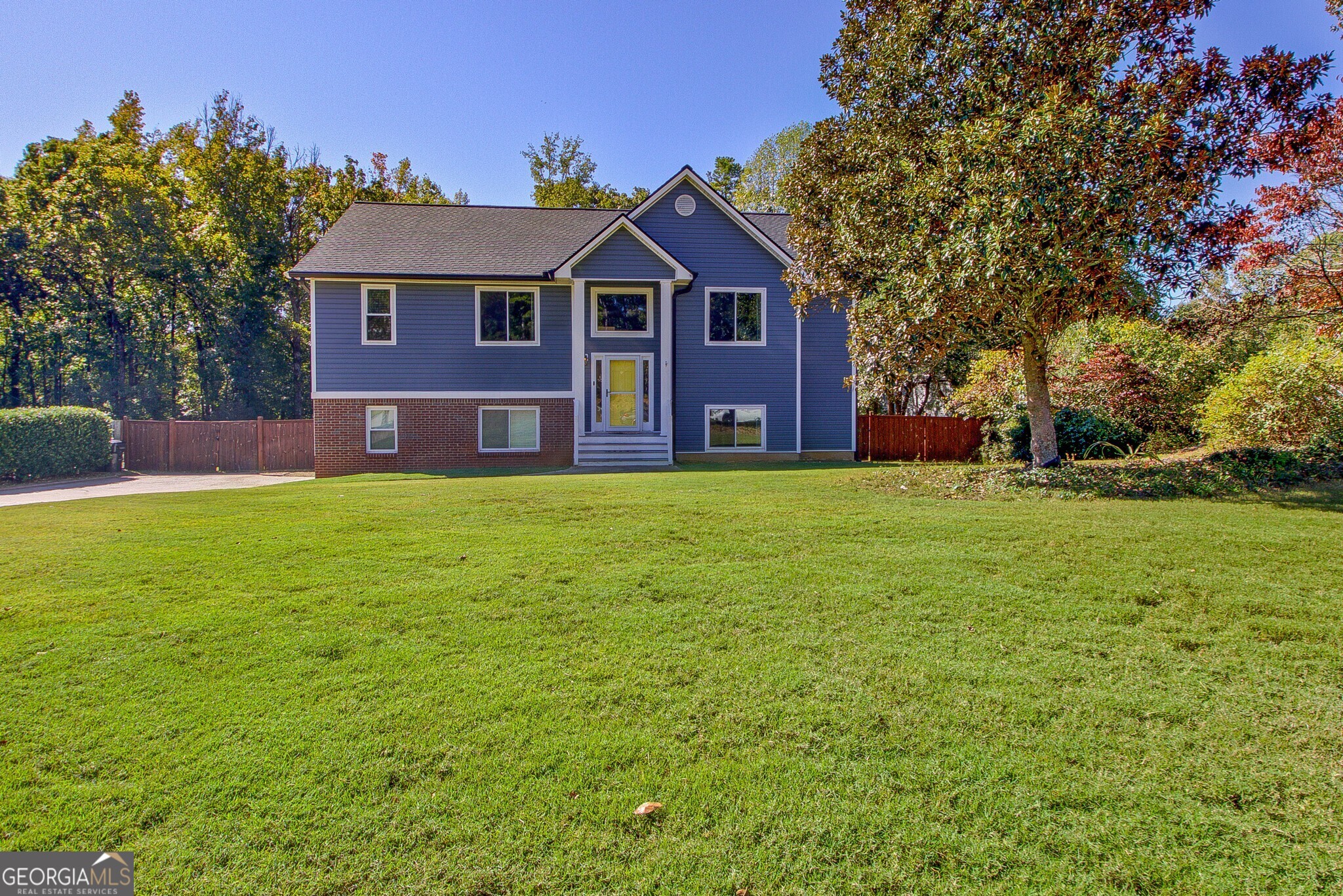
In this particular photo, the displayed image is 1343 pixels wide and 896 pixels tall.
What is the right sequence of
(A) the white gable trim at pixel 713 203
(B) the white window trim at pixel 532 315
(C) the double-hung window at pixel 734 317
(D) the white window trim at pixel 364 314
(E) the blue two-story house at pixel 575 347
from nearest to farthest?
(E) the blue two-story house at pixel 575 347
(D) the white window trim at pixel 364 314
(B) the white window trim at pixel 532 315
(A) the white gable trim at pixel 713 203
(C) the double-hung window at pixel 734 317

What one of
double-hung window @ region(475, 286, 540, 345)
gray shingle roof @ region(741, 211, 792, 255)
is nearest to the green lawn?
double-hung window @ region(475, 286, 540, 345)

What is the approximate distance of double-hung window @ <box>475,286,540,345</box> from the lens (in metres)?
18.3

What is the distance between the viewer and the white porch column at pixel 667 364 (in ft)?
59.0

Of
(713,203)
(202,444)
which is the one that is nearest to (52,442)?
(202,444)

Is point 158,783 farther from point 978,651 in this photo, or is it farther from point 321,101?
point 321,101

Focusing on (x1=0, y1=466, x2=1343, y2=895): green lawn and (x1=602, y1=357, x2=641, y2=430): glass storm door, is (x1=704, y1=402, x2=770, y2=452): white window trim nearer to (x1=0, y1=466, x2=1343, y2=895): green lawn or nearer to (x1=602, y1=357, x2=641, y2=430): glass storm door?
(x1=602, y1=357, x2=641, y2=430): glass storm door

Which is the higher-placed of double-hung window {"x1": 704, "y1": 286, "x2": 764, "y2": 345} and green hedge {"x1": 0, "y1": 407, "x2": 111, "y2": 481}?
double-hung window {"x1": 704, "y1": 286, "x2": 764, "y2": 345}

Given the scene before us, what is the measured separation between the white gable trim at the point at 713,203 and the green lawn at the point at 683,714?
44.9 ft

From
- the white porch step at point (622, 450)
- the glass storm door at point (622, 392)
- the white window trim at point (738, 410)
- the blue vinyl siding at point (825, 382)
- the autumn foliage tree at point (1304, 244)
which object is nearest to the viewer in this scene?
the autumn foliage tree at point (1304, 244)

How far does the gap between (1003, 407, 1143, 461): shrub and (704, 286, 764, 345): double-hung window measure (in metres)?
A: 7.11

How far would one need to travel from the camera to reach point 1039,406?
12102 millimetres

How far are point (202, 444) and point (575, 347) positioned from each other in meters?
12.3

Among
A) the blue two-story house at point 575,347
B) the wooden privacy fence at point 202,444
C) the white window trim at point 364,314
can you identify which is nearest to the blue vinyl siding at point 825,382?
the blue two-story house at point 575,347

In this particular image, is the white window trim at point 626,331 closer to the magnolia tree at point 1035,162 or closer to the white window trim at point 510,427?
the white window trim at point 510,427
